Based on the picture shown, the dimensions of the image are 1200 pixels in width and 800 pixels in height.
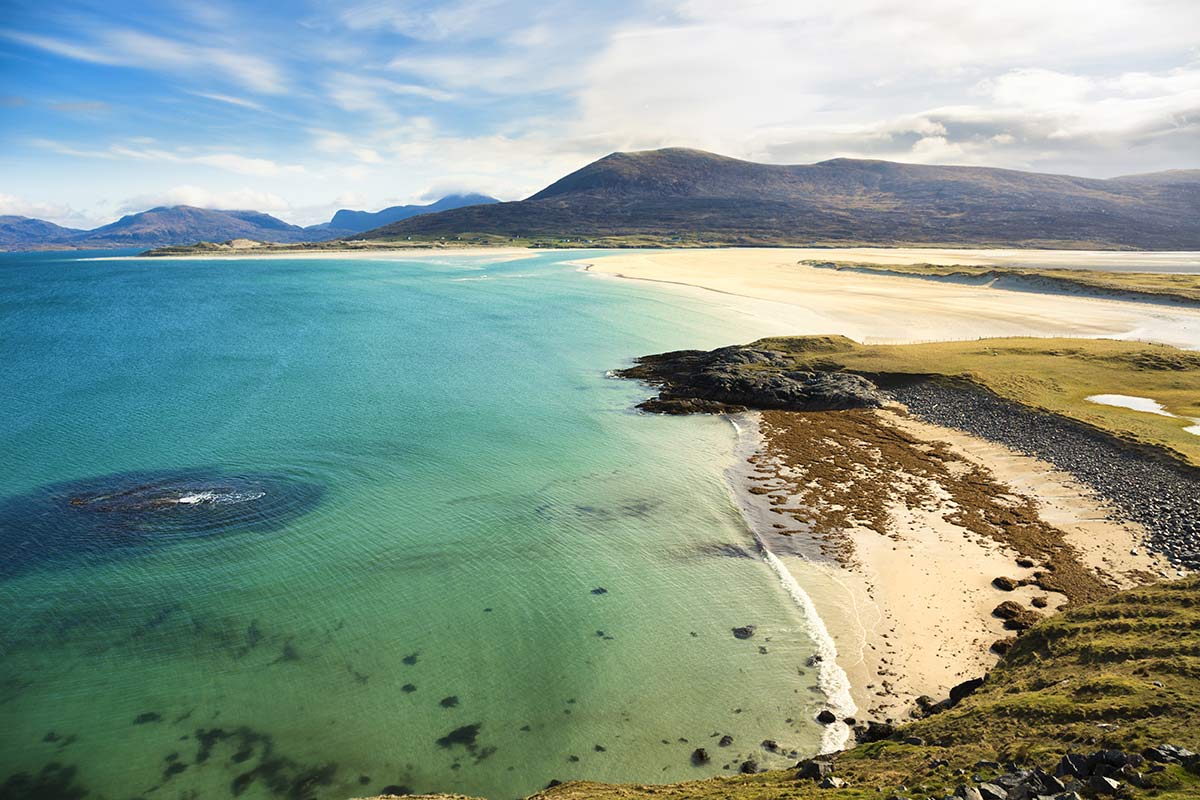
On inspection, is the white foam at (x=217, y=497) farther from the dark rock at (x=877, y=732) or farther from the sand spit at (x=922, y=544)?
the dark rock at (x=877, y=732)

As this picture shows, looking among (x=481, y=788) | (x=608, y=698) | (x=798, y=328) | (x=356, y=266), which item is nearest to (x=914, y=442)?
(x=608, y=698)

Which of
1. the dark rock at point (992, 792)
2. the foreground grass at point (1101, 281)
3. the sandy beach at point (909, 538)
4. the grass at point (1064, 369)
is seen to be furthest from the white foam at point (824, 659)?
the foreground grass at point (1101, 281)

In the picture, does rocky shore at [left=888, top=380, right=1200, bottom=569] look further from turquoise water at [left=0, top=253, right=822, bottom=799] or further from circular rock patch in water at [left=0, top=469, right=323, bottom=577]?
circular rock patch in water at [left=0, top=469, right=323, bottom=577]

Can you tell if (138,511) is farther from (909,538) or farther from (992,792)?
(909,538)

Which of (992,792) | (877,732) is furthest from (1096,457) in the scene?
(992,792)

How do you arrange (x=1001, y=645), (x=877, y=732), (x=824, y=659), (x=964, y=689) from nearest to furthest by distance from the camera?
1. (x=877, y=732)
2. (x=964, y=689)
3. (x=1001, y=645)
4. (x=824, y=659)
